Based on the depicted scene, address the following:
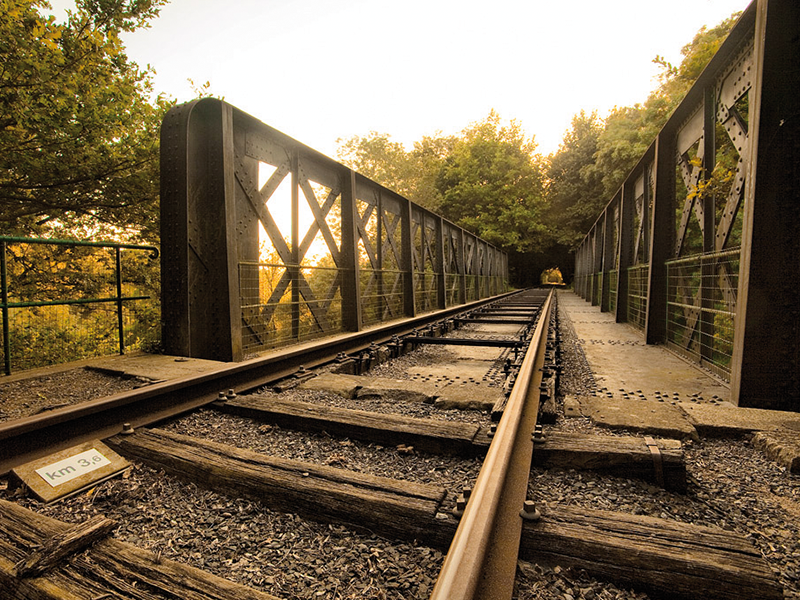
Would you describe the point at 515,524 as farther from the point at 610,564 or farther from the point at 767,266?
the point at 767,266

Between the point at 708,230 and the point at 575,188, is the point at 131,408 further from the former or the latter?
the point at 575,188

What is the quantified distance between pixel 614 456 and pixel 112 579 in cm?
179

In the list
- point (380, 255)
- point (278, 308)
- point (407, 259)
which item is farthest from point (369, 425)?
point (407, 259)

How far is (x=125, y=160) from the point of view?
736cm

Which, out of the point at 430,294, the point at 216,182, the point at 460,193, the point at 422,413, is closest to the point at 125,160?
the point at 216,182

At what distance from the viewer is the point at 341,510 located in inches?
55.5

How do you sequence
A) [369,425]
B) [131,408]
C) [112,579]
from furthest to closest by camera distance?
[131,408] < [369,425] < [112,579]

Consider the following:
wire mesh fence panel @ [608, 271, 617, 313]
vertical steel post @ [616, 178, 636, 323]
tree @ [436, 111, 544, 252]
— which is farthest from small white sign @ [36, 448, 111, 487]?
tree @ [436, 111, 544, 252]

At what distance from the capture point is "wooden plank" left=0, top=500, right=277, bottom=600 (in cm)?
100

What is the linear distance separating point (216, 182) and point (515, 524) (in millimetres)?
3454

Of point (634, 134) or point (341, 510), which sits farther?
point (634, 134)

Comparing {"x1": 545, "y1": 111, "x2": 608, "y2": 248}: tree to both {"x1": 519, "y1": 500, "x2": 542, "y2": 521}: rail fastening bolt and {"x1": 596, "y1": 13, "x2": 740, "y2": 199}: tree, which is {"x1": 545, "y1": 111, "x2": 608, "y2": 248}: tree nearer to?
{"x1": 596, "y1": 13, "x2": 740, "y2": 199}: tree

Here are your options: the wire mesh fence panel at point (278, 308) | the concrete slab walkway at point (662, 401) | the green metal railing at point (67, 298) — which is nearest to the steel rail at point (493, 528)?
the concrete slab walkway at point (662, 401)

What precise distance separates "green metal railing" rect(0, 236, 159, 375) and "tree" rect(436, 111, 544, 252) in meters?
27.1
